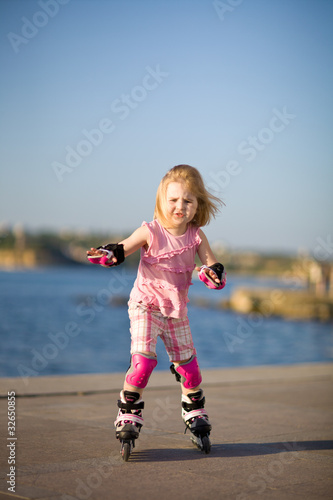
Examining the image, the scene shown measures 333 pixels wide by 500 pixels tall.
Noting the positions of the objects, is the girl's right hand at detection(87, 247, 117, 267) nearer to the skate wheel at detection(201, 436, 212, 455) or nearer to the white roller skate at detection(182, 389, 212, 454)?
the white roller skate at detection(182, 389, 212, 454)

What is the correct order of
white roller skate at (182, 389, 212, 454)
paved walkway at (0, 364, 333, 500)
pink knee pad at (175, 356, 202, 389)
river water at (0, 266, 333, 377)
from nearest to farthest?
→ paved walkway at (0, 364, 333, 500) → white roller skate at (182, 389, 212, 454) → pink knee pad at (175, 356, 202, 389) → river water at (0, 266, 333, 377)

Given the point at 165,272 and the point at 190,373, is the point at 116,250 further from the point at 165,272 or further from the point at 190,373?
the point at 190,373

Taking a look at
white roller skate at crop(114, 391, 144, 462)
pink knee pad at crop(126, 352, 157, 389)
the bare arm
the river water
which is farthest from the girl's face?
the river water

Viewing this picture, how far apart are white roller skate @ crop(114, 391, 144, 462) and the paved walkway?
3.5 inches

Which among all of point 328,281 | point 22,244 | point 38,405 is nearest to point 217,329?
point 328,281

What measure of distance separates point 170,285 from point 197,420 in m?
0.90

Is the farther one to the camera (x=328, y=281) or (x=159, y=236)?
(x=328, y=281)

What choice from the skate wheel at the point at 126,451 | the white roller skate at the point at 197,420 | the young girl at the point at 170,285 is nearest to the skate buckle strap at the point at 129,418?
the young girl at the point at 170,285

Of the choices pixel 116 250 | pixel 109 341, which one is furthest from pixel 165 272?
pixel 109 341

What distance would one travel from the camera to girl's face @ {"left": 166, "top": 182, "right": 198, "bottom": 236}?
14.2 ft

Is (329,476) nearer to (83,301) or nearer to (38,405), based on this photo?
(38,405)

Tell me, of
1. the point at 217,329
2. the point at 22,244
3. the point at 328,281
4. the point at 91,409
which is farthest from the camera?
the point at 22,244

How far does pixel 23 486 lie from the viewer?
3322 millimetres

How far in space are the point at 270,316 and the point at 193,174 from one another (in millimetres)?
80086
